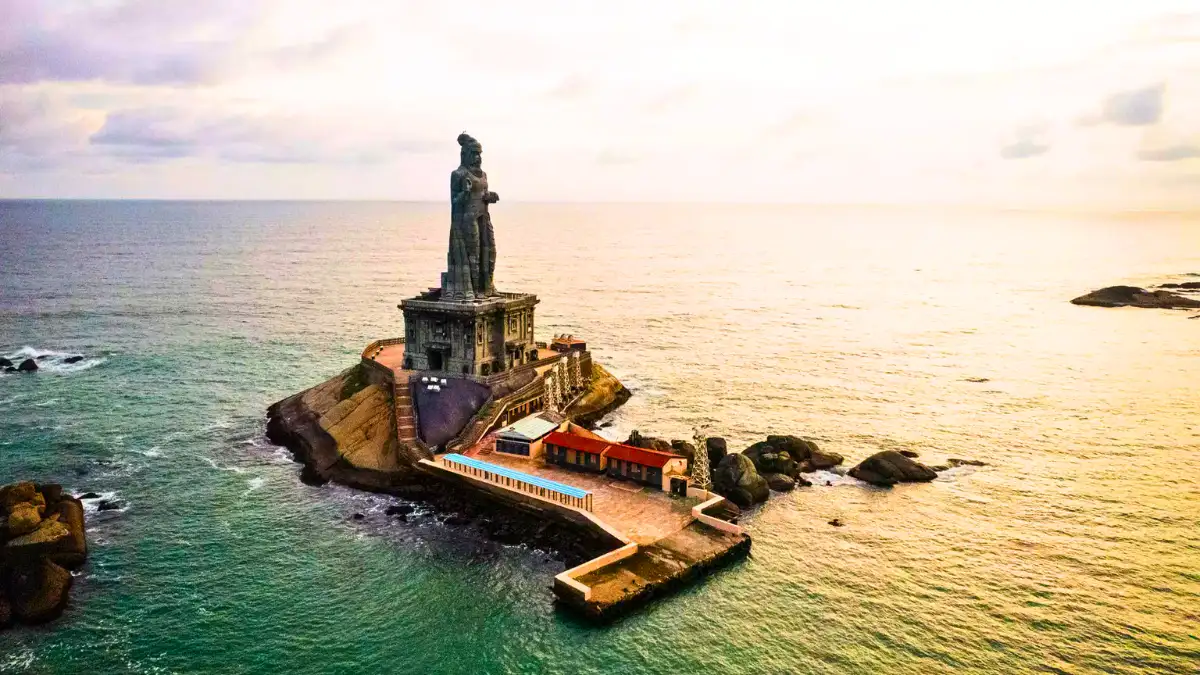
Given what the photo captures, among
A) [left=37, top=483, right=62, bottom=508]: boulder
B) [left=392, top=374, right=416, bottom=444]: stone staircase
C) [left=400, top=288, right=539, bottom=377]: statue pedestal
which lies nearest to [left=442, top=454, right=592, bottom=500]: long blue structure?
[left=392, top=374, right=416, bottom=444]: stone staircase

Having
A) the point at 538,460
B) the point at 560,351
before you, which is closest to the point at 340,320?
the point at 560,351

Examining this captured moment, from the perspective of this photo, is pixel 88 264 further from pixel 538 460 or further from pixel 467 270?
pixel 538 460

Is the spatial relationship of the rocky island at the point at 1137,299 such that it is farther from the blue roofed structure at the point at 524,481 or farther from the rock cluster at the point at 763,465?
the blue roofed structure at the point at 524,481

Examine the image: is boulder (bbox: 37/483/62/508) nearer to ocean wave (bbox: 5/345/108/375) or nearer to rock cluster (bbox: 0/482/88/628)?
rock cluster (bbox: 0/482/88/628)

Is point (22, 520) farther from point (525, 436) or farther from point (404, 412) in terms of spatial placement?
point (525, 436)

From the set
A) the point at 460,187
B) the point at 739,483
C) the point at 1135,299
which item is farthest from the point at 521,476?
the point at 1135,299

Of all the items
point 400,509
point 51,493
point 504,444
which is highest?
point 504,444

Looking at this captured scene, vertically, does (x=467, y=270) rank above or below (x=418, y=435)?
above
